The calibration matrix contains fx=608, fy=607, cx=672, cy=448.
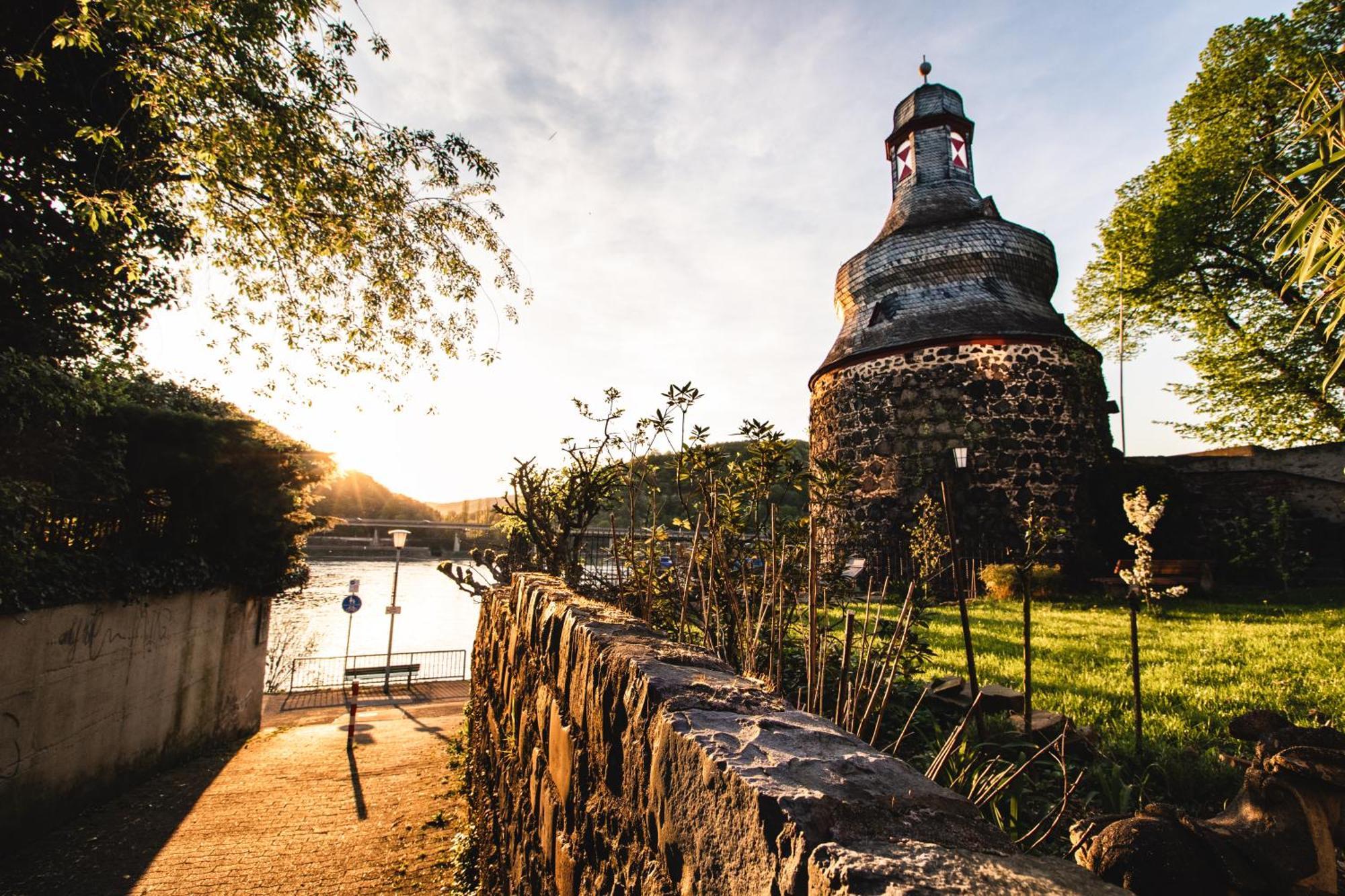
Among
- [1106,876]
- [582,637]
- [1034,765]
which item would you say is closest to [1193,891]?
[1106,876]

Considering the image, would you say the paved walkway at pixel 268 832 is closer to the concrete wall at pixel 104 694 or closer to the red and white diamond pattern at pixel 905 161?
the concrete wall at pixel 104 694

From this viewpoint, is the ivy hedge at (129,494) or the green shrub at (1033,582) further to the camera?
the green shrub at (1033,582)

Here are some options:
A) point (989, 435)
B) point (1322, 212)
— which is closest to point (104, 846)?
point (1322, 212)

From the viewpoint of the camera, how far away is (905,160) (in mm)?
18453

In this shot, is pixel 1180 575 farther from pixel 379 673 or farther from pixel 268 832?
pixel 379 673

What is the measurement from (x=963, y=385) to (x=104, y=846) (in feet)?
51.0

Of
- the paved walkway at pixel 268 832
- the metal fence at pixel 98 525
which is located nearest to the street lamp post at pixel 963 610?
the paved walkway at pixel 268 832

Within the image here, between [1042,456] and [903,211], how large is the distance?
27.9ft

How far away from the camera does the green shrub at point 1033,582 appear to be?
1121cm

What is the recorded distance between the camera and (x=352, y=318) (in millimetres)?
9500

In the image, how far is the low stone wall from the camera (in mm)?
854

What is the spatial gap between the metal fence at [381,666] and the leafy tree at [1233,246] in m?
23.0

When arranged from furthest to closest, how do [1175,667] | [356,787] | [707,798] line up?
[356,787] < [1175,667] < [707,798]

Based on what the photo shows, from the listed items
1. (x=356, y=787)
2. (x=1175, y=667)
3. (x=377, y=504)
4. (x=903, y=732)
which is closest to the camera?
(x=903, y=732)
